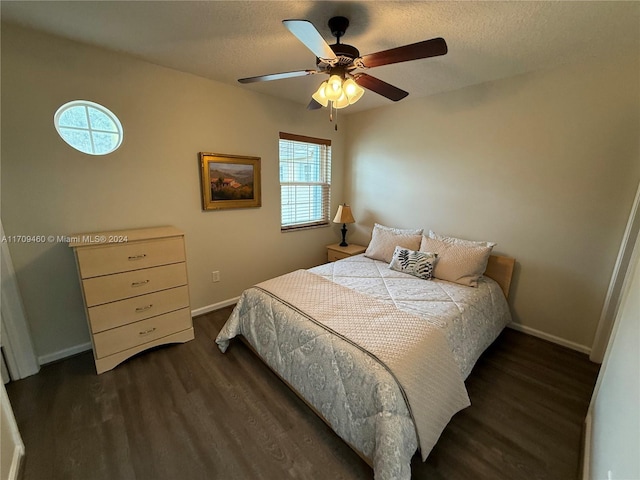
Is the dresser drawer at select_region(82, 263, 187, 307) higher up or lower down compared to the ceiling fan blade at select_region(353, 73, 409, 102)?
lower down

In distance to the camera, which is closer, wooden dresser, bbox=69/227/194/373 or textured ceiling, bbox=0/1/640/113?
textured ceiling, bbox=0/1/640/113

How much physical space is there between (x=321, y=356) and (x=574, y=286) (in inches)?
89.9

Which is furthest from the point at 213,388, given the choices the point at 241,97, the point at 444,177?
the point at 444,177

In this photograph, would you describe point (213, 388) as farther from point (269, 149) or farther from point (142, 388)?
point (269, 149)

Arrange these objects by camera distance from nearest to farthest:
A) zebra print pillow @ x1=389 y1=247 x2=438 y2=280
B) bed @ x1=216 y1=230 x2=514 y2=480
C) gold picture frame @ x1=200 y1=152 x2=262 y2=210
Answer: bed @ x1=216 y1=230 x2=514 y2=480 → zebra print pillow @ x1=389 y1=247 x2=438 y2=280 → gold picture frame @ x1=200 y1=152 x2=262 y2=210

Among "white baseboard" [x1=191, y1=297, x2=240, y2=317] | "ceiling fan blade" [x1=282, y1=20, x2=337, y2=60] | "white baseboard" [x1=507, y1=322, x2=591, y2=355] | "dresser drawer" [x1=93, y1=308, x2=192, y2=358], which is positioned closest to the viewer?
"ceiling fan blade" [x1=282, y1=20, x2=337, y2=60]

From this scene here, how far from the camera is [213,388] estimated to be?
181 cm

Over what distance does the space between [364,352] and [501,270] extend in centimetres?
189

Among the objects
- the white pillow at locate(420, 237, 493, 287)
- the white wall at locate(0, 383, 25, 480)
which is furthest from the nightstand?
the white wall at locate(0, 383, 25, 480)

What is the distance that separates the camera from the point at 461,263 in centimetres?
232

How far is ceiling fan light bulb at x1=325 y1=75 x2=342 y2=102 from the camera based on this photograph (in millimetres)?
1547

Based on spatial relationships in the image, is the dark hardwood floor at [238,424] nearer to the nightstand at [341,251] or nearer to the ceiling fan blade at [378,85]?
the nightstand at [341,251]

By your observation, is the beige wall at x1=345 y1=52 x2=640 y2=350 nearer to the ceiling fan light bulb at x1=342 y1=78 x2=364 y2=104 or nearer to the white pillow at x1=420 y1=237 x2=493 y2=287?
the white pillow at x1=420 y1=237 x2=493 y2=287

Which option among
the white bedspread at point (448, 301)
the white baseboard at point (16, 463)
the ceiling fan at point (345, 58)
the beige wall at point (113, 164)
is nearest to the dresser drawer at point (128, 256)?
the beige wall at point (113, 164)
